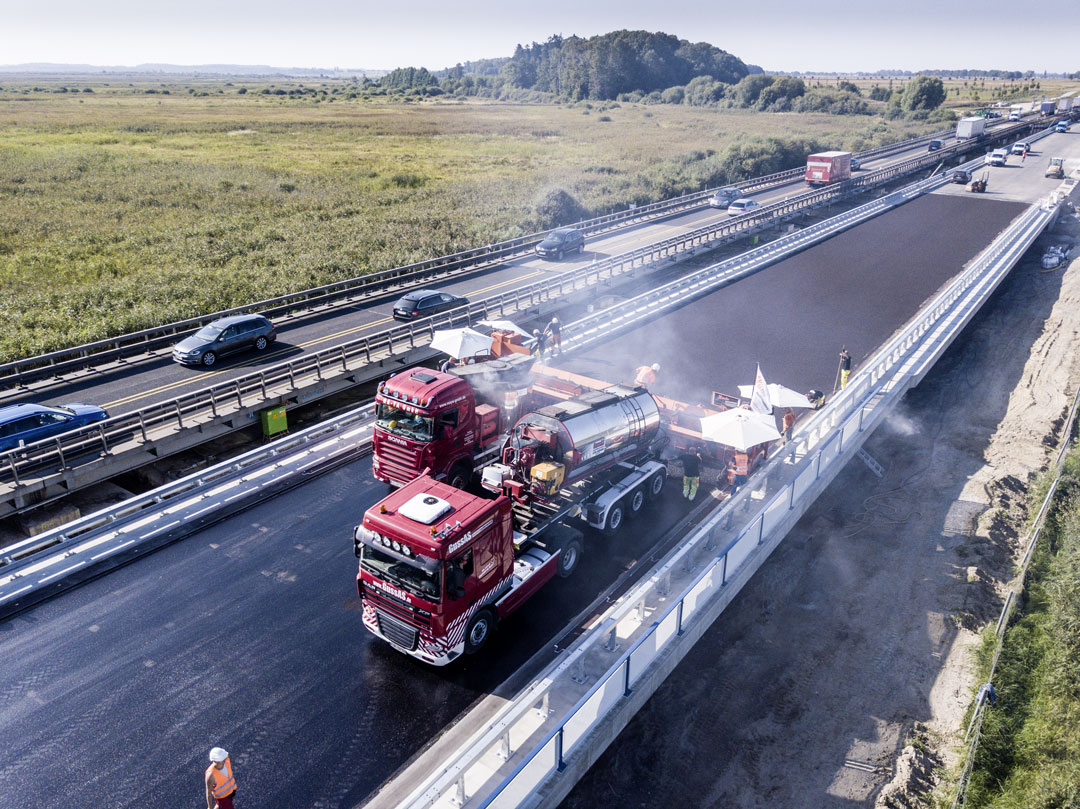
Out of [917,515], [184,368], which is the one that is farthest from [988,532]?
[184,368]

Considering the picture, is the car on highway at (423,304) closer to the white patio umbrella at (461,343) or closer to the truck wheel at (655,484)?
the white patio umbrella at (461,343)

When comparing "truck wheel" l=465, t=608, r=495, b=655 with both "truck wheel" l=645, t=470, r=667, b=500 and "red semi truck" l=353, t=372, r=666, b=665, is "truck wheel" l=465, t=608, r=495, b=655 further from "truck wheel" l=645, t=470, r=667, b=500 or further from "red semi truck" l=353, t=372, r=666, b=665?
"truck wheel" l=645, t=470, r=667, b=500

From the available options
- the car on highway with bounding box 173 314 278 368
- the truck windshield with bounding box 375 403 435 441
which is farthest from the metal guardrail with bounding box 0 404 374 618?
the car on highway with bounding box 173 314 278 368

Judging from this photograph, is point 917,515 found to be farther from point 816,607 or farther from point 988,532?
point 816,607

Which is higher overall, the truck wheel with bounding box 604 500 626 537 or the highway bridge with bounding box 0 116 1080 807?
the truck wheel with bounding box 604 500 626 537

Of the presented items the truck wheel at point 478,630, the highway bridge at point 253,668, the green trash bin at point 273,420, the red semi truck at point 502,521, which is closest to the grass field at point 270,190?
the green trash bin at point 273,420

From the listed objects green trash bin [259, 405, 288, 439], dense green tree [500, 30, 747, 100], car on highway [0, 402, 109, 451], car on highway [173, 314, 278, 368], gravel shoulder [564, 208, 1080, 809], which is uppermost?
dense green tree [500, 30, 747, 100]

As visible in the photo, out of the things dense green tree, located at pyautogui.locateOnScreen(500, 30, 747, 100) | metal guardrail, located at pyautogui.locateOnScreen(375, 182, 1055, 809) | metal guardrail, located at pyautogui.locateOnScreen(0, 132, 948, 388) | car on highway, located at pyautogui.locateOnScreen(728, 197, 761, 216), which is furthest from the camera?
dense green tree, located at pyautogui.locateOnScreen(500, 30, 747, 100)

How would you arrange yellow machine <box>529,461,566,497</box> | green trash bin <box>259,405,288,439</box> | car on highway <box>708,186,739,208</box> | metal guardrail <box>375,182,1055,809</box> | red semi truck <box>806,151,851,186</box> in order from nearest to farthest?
metal guardrail <box>375,182,1055,809</box>, yellow machine <box>529,461,566,497</box>, green trash bin <box>259,405,288,439</box>, car on highway <box>708,186,739,208</box>, red semi truck <box>806,151,851,186</box>
